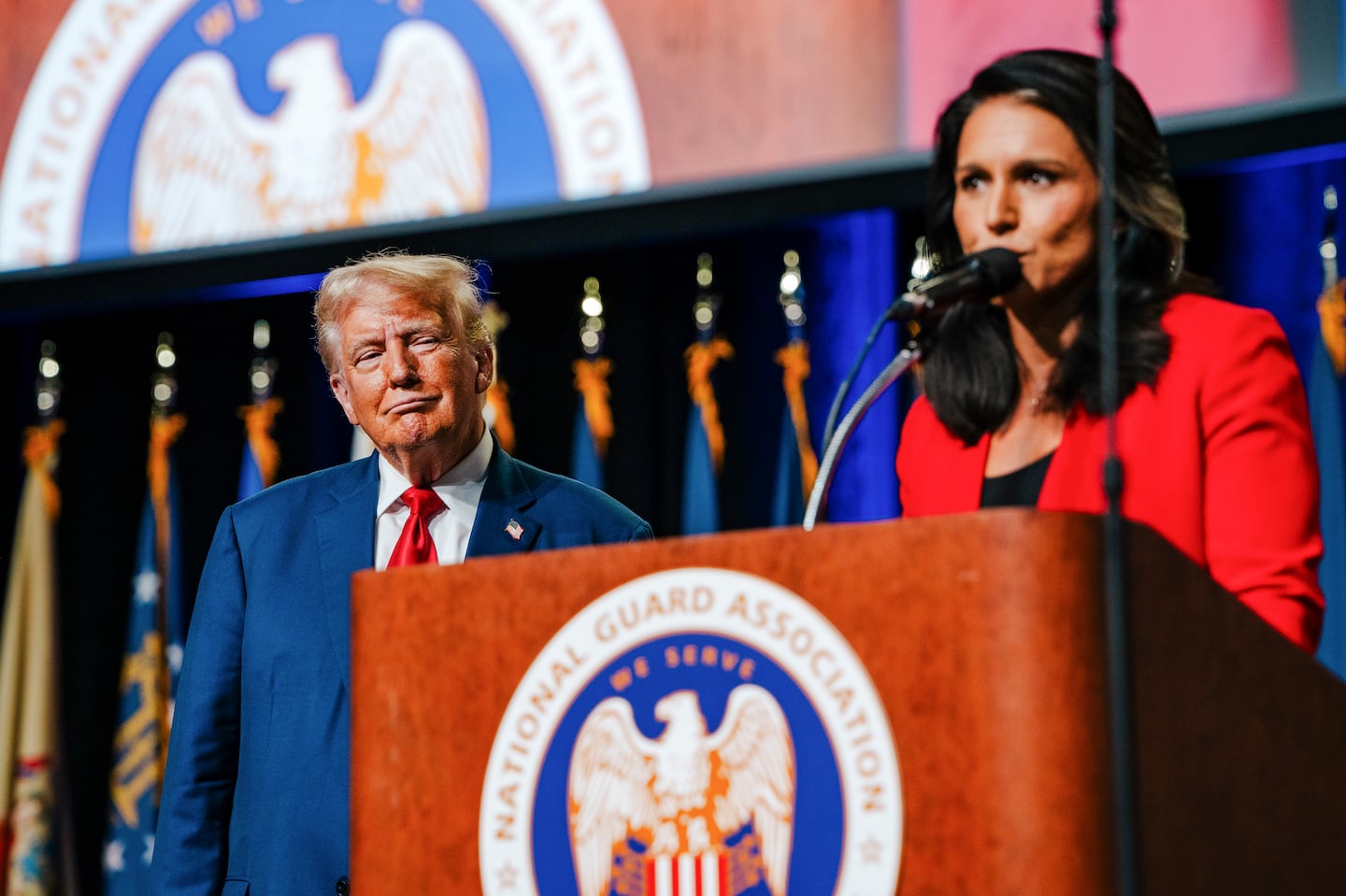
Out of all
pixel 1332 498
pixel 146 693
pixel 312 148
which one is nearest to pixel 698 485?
pixel 312 148

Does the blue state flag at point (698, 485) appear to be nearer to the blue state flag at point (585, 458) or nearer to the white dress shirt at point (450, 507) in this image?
the blue state flag at point (585, 458)

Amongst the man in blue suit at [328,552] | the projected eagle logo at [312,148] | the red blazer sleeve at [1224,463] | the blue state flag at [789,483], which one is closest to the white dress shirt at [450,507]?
the man in blue suit at [328,552]

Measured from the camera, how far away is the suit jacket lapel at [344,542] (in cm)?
229

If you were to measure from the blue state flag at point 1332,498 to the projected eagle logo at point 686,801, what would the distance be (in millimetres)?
3179

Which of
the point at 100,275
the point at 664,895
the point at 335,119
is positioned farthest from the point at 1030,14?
the point at 664,895

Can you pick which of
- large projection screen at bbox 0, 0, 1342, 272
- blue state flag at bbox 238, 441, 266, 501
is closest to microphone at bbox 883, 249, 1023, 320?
large projection screen at bbox 0, 0, 1342, 272

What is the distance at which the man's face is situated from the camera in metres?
2.40

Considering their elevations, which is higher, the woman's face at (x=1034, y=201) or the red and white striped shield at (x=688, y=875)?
the woman's face at (x=1034, y=201)

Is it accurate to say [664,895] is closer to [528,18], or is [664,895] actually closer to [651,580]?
[651,580]

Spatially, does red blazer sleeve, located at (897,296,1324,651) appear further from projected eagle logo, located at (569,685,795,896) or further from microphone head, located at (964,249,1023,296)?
projected eagle logo, located at (569,685,795,896)

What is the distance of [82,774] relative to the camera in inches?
219

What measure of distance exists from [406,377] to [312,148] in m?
2.45

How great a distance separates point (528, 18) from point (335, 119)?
59 centimetres

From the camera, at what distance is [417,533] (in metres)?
2.38
